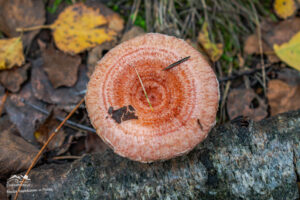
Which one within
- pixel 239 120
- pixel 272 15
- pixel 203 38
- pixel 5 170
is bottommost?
pixel 5 170

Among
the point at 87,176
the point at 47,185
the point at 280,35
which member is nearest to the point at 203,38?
the point at 280,35

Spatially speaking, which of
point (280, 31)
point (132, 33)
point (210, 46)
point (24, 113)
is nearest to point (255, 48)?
point (280, 31)

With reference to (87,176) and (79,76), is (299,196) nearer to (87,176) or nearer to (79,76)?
(87,176)

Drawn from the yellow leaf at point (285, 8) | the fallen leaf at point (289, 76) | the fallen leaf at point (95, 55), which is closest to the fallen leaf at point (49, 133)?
the fallen leaf at point (95, 55)

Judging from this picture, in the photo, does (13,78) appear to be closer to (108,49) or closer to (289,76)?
(108,49)

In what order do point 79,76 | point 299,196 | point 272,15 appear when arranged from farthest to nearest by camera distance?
point 272,15
point 79,76
point 299,196
